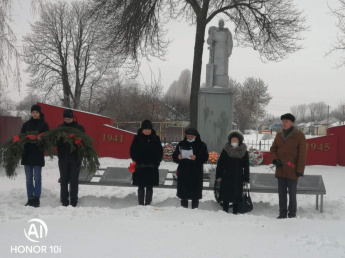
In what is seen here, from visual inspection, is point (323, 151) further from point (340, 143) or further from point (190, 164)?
point (190, 164)

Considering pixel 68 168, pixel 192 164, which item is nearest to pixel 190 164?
pixel 192 164

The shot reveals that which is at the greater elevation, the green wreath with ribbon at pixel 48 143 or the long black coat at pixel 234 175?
the green wreath with ribbon at pixel 48 143

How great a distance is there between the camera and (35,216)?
5.48 m

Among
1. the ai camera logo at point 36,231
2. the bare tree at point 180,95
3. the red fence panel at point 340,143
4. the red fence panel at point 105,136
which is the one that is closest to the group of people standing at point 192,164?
the ai camera logo at point 36,231

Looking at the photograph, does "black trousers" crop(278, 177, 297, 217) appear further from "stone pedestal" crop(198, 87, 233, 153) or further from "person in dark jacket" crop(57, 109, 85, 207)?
"stone pedestal" crop(198, 87, 233, 153)

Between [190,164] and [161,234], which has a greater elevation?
[190,164]

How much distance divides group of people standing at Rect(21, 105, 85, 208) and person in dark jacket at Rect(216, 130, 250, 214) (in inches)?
94.6

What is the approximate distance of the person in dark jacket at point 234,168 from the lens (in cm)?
671

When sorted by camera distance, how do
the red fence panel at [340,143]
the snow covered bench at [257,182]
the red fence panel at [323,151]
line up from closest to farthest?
the snow covered bench at [257,182]
the red fence panel at [323,151]
the red fence panel at [340,143]

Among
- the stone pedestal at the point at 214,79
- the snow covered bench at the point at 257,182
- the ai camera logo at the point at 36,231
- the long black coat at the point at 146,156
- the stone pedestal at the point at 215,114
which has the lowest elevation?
the ai camera logo at the point at 36,231

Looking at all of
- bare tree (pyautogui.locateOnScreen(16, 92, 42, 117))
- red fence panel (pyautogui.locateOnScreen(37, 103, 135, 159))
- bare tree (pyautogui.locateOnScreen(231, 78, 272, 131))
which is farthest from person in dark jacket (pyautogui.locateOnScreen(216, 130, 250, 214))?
bare tree (pyautogui.locateOnScreen(231, 78, 272, 131))

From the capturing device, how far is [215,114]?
1437cm

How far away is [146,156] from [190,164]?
0.74 m

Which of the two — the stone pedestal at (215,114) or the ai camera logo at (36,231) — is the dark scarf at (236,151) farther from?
the stone pedestal at (215,114)
